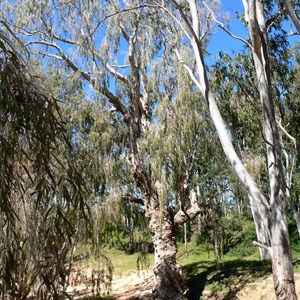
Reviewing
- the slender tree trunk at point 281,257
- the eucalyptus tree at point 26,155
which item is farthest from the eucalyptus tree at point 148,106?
the eucalyptus tree at point 26,155

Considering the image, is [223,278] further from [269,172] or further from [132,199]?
[269,172]

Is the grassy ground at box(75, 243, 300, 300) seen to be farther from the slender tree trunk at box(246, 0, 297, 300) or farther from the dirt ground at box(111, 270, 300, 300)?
the slender tree trunk at box(246, 0, 297, 300)

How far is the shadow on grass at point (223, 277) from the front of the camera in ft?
39.4

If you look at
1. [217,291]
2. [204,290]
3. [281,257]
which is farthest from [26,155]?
[204,290]

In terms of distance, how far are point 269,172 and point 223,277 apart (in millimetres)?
6636

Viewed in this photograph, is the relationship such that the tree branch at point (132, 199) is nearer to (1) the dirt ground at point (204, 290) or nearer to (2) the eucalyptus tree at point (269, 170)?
(1) the dirt ground at point (204, 290)

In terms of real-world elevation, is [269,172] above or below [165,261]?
above

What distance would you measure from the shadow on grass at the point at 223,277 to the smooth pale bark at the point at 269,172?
5400 mm

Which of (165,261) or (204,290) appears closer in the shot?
(165,261)

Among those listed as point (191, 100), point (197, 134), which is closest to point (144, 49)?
point (191, 100)

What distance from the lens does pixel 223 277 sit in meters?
12.9

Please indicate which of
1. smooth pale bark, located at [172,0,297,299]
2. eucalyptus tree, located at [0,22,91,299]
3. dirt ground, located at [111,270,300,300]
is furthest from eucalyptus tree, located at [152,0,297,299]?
eucalyptus tree, located at [0,22,91,299]

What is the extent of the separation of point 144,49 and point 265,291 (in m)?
6.67

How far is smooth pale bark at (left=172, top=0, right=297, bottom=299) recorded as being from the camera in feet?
21.2
